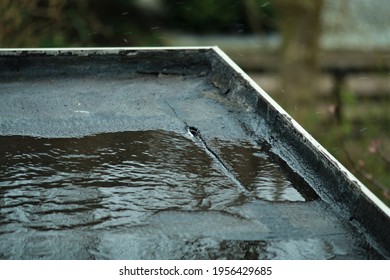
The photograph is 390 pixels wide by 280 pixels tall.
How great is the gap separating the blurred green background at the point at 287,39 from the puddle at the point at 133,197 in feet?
10.5

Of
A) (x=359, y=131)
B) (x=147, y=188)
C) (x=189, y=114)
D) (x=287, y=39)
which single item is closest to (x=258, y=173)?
(x=147, y=188)

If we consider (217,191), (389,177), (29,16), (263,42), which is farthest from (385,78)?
(217,191)

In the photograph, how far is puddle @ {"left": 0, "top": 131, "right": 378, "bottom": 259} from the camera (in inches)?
80.9

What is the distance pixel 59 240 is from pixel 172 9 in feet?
19.4

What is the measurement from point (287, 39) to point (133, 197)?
504cm

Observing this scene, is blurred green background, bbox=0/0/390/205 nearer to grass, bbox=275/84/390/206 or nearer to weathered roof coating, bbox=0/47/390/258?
grass, bbox=275/84/390/206

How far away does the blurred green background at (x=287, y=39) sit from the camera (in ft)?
20.7

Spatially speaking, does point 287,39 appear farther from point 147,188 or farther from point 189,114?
point 147,188

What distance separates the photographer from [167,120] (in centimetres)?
317

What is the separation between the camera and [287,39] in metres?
7.18

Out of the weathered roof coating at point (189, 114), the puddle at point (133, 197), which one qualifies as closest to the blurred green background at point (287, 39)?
the weathered roof coating at point (189, 114)

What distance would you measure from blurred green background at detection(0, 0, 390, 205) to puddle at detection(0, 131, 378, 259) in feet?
10.5

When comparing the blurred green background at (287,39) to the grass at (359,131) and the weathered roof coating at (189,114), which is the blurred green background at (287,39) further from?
the weathered roof coating at (189,114)

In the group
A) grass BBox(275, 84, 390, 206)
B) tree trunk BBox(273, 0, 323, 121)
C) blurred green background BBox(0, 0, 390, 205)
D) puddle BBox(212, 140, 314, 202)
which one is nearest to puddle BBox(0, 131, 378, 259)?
puddle BBox(212, 140, 314, 202)
